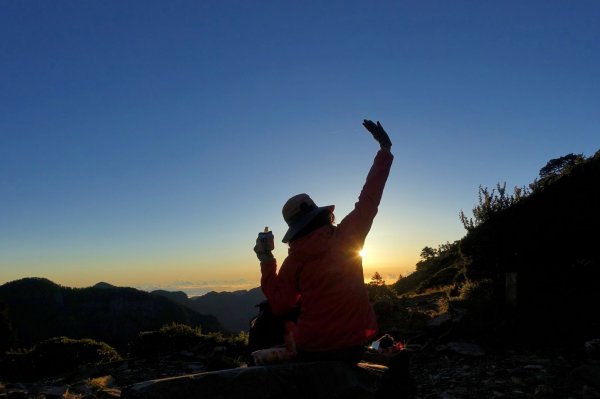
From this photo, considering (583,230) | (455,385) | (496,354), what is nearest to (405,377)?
(455,385)

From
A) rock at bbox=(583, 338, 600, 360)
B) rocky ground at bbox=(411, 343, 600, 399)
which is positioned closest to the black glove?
rocky ground at bbox=(411, 343, 600, 399)

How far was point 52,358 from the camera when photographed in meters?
12.2

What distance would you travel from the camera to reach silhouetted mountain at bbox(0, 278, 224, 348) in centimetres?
8744

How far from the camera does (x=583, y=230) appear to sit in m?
10.5

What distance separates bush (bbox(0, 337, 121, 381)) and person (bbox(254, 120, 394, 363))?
31.7 ft

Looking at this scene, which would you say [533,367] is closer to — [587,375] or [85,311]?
[587,375]

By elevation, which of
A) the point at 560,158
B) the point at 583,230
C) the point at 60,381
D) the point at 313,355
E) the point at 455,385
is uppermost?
the point at 560,158

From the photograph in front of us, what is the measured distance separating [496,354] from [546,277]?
241 centimetres

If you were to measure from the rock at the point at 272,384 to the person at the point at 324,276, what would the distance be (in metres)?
0.27

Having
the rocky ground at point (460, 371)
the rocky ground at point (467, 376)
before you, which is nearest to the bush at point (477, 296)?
the rocky ground at point (460, 371)

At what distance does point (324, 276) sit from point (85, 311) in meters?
112

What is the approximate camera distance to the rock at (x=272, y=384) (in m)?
3.15

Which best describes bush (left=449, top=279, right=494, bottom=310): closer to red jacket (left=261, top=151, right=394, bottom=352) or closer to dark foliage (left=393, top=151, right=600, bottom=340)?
dark foliage (left=393, top=151, right=600, bottom=340)

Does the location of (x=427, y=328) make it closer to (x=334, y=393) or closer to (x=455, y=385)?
(x=455, y=385)
